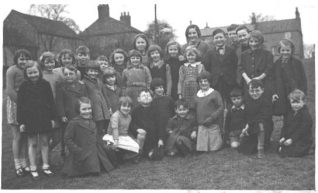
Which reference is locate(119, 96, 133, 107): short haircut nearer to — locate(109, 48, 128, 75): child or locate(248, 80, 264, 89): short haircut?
locate(109, 48, 128, 75): child

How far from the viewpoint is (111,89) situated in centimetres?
496

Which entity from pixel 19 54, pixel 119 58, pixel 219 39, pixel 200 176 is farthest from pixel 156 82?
pixel 19 54

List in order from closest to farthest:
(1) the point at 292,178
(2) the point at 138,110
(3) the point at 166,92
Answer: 1. (1) the point at 292,178
2. (2) the point at 138,110
3. (3) the point at 166,92

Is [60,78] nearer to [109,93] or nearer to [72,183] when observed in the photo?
[109,93]

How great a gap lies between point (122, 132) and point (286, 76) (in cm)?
224

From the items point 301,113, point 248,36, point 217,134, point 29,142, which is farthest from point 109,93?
point 301,113

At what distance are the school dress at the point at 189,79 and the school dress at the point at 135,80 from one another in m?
0.52

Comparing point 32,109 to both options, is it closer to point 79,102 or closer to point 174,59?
point 79,102

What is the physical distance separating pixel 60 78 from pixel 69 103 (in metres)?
0.39

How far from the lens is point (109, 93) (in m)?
4.96

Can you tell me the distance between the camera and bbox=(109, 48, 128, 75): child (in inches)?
207

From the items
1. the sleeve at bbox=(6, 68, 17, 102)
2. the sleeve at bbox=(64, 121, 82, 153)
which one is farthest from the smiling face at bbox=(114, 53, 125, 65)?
the sleeve at bbox=(6, 68, 17, 102)

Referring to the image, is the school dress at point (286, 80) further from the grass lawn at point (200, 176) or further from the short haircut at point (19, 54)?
the short haircut at point (19, 54)

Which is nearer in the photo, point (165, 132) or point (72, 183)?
point (72, 183)
